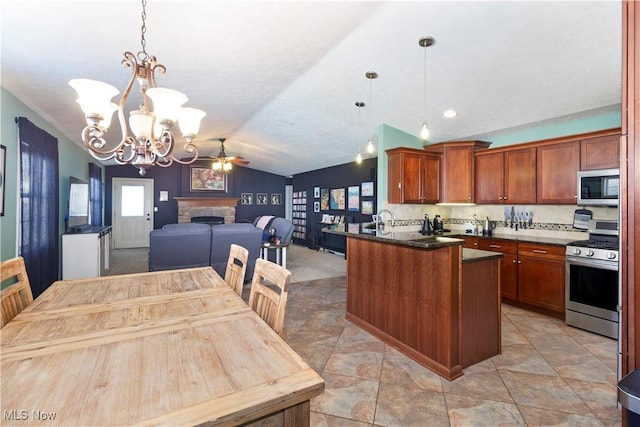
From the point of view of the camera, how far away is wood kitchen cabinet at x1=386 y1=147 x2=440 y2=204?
4.35 m

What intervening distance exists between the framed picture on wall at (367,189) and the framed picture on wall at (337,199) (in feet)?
2.68

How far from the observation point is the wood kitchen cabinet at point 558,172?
3.45m

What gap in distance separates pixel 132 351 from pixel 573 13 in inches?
131

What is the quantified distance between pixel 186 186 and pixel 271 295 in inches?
345

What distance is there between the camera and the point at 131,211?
28.3ft

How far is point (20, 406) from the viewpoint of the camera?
749 millimetres

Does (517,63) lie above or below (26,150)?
above

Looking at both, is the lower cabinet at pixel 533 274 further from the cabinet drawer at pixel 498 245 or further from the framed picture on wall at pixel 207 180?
the framed picture on wall at pixel 207 180

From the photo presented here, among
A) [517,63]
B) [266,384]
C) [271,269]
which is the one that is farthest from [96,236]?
[517,63]

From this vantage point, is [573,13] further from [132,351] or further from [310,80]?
[132,351]

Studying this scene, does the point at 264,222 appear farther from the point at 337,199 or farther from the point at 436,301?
the point at 436,301

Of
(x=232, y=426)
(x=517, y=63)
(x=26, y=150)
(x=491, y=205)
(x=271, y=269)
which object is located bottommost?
(x=232, y=426)

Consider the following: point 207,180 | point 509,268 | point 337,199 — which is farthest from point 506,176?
point 207,180

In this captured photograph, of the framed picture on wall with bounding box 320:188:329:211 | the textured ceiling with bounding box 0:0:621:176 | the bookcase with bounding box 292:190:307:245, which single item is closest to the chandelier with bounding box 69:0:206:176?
the textured ceiling with bounding box 0:0:621:176
